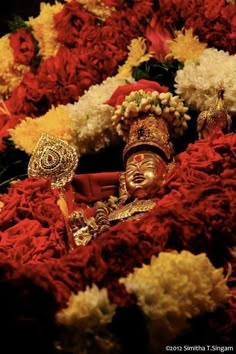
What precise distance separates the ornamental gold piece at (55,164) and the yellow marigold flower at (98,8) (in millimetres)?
793

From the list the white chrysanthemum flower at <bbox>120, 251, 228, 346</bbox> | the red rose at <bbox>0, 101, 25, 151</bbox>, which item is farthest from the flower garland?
the white chrysanthemum flower at <bbox>120, 251, 228, 346</bbox>

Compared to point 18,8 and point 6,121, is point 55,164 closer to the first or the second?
point 6,121

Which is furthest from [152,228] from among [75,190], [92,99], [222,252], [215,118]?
[92,99]

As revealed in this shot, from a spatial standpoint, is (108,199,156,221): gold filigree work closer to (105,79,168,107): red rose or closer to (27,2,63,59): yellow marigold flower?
(105,79,168,107): red rose

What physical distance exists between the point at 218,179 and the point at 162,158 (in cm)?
45

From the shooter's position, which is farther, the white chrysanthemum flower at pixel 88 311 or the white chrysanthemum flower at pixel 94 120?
the white chrysanthemum flower at pixel 94 120

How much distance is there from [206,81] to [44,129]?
1.74 ft

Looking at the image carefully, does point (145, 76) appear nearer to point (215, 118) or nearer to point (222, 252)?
point (215, 118)

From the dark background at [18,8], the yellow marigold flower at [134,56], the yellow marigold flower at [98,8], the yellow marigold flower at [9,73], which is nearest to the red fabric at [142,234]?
the yellow marigold flower at [134,56]

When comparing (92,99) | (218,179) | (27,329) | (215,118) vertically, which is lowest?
(27,329)

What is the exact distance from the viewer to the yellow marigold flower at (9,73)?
3127mm

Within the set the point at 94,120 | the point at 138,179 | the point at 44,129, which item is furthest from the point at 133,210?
the point at 44,129

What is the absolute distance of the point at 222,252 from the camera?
76.4 inches

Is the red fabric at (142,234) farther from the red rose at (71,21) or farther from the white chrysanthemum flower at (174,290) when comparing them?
the red rose at (71,21)
